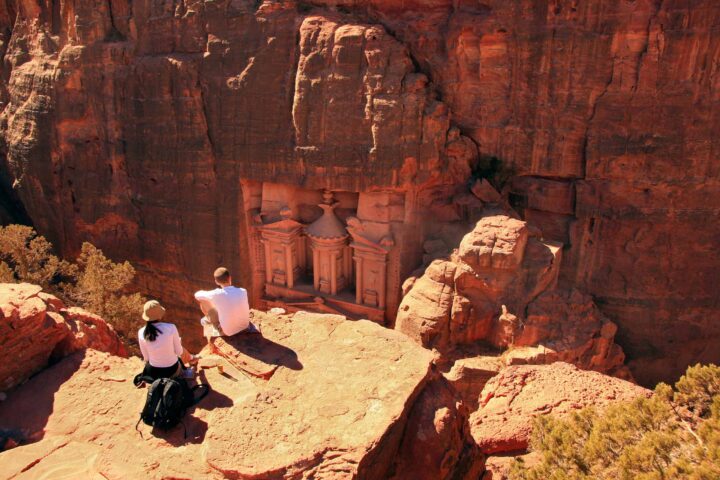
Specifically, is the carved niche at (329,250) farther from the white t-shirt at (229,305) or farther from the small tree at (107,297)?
the white t-shirt at (229,305)

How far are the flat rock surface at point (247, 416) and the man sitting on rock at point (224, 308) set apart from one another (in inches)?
13.9

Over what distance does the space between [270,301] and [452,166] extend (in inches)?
260

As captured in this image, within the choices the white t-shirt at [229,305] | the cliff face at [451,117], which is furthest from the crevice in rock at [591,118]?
the white t-shirt at [229,305]

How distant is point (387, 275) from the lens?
49.7 ft

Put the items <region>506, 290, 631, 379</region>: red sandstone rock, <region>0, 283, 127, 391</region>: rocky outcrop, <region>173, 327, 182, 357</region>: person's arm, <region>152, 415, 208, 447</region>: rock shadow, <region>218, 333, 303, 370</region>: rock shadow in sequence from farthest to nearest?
<region>506, 290, 631, 379</region>: red sandstone rock < <region>0, 283, 127, 391</region>: rocky outcrop < <region>218, 333, 303, 370</region>: rock shadow < <region>173, 327, 182, 357</region>: person's arm < <region>152, 415, 208, 447</region>: rock shadow

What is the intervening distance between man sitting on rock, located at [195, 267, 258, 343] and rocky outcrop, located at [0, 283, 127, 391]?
2.10 meters

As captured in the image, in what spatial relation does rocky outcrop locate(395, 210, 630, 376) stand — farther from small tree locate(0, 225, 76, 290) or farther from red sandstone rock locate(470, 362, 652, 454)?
small tree locate(0, 225, 76, 290)

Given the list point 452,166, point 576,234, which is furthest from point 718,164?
point 452,166

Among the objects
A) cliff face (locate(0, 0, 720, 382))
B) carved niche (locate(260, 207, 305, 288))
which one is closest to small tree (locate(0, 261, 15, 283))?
cliff face (locate(0, 0, 720, 382))

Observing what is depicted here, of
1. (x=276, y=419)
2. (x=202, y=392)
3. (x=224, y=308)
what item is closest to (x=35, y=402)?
(x=202, y=392)

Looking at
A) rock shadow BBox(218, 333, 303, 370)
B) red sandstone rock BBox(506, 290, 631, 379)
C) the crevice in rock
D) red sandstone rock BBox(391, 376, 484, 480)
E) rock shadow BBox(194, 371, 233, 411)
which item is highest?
the crevice in rock

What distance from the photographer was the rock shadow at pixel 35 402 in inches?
252

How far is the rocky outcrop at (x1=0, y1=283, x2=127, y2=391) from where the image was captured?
285 inches

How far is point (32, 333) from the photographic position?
24.7ft
